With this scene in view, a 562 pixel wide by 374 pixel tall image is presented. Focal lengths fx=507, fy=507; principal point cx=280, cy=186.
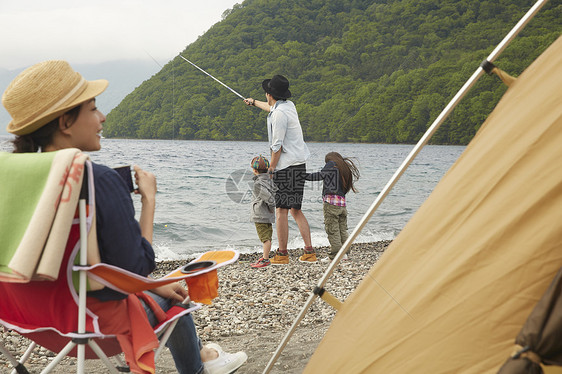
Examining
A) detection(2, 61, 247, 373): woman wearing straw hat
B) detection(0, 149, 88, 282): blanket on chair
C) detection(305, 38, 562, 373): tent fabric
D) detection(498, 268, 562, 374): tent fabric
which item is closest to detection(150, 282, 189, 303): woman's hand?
detection(2, 61, 247, 373): woman wearing straw hat

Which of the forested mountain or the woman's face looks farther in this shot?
the forested mountain

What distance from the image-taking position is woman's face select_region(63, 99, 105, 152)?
6.60ft

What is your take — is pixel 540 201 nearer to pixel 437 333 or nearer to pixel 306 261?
→ pixel 437 333

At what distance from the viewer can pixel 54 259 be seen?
5.58 feet

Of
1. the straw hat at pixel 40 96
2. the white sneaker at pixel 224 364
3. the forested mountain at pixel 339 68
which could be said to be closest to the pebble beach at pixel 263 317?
the white sneaker at pixel 224 364

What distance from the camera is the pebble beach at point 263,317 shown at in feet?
11.6

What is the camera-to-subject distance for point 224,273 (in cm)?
687

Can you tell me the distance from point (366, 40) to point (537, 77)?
1636 inches

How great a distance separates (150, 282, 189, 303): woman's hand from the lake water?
87cm

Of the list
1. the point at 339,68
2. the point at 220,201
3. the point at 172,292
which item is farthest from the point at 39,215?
the point at 339,68

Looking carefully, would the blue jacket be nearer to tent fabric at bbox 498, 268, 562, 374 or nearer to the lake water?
the lake water

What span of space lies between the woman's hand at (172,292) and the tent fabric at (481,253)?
80cm

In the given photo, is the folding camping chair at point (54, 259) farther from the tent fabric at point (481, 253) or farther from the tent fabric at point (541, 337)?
the tent fabric at point (541, 337)

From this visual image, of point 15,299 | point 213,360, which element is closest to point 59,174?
point 15,299
